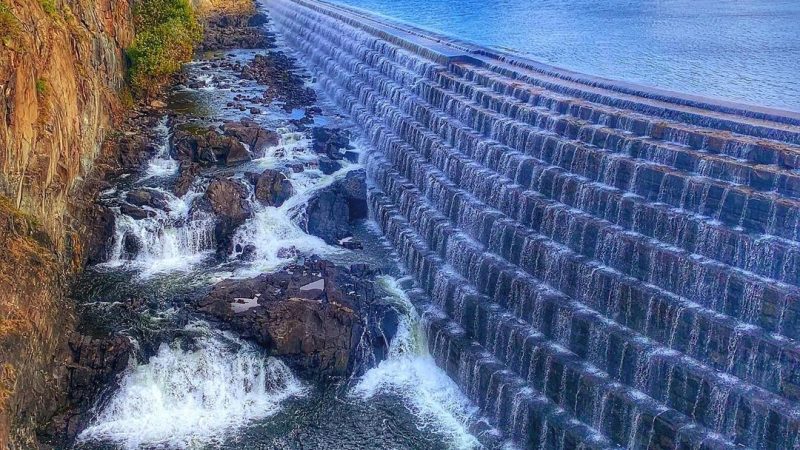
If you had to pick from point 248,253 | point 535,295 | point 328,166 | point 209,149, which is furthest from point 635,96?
point 209,149

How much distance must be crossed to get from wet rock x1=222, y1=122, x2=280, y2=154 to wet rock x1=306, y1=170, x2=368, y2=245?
8283mm

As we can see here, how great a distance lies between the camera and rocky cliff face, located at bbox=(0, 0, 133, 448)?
91.8ft

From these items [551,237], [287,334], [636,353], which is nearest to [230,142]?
[287,334]

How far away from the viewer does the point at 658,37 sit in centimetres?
6259

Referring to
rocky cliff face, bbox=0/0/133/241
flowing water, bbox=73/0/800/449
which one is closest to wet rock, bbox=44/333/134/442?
flowing water, bbox=73/0/800/449

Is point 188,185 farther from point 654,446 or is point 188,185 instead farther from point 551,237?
point 654,446

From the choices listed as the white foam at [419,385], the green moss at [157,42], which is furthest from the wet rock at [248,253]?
the green moss at [157,42]

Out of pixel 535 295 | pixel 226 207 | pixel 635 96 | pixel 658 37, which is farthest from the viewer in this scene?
pixel 658 37

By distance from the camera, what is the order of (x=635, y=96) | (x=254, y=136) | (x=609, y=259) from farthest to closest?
(x=254, y=136) → (x=635, y=96) → (x=609, y=259)

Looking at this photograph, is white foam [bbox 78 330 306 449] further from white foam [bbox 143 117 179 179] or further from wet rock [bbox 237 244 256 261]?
white foam [bbox 143 117 179 179]

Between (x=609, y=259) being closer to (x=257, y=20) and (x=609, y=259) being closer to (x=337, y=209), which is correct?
(x=337, y=209)

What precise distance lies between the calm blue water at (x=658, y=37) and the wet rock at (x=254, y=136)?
22.0 meters

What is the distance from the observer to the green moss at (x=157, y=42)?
6069cm

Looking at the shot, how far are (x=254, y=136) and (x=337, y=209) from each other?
11942 millimetres
